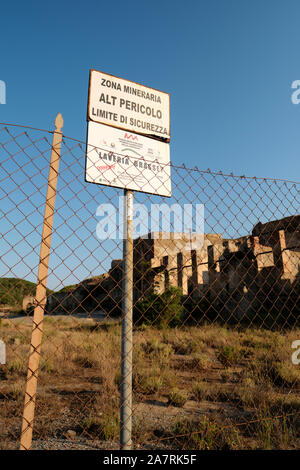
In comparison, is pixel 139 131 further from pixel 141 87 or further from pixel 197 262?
pixel 197 262

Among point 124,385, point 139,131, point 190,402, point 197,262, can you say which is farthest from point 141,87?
point 197,262

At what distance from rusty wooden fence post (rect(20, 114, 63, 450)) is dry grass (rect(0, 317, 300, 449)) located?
44cm

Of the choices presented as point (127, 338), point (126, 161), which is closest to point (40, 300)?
point (127, 338)

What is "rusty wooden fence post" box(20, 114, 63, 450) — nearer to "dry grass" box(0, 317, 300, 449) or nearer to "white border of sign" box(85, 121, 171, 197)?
"white border of sign" box(85, 121, 171, 197)

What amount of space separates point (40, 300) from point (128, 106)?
1923mm

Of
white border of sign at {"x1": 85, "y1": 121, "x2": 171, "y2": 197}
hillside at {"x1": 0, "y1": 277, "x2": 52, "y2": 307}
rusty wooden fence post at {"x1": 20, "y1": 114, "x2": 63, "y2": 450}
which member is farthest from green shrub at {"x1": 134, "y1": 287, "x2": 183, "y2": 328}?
rusty wooden fence post at {"x1": 20, "y1": 114, "x2": 63, "y2": 450}

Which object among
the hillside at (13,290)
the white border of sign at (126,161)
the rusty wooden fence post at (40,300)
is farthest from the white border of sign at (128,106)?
the hillside at (13,290)

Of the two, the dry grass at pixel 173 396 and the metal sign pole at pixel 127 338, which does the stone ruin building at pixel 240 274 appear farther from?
the metal sign pole at pixel 127 338

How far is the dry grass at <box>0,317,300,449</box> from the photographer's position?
9.93 ft

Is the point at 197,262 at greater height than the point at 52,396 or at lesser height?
greater

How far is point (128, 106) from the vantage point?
2758mm

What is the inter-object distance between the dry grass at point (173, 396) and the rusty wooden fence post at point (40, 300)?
437mm
